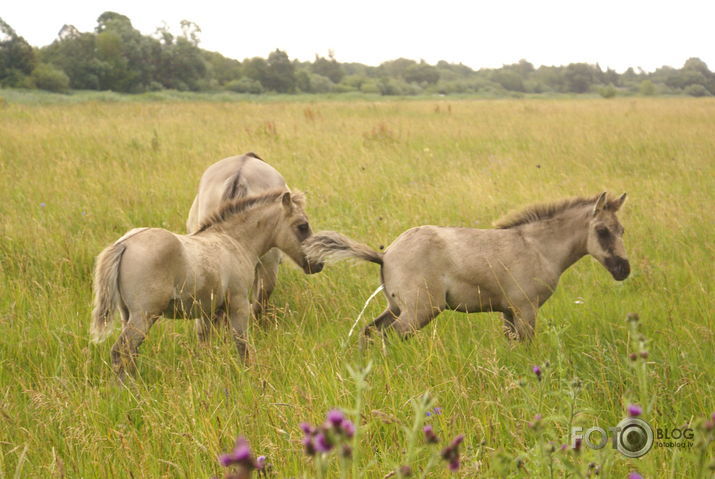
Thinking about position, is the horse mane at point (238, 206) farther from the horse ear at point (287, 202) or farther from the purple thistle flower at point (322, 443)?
the purple thistle flower at point (322, 443)

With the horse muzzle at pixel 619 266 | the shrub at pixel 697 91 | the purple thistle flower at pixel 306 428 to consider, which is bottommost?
the horse muzzle at pixel 619 266

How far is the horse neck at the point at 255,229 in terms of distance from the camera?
173 inches

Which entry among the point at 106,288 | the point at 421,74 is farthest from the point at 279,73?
the point at 106,288

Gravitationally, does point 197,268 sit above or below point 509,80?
below

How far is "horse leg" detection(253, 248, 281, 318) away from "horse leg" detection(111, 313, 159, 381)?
148 centimetres

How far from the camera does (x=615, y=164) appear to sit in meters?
9.16

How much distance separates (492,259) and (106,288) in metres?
2.27

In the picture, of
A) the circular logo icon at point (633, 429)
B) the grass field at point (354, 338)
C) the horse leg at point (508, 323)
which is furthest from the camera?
the horse leg at point (508, 323)

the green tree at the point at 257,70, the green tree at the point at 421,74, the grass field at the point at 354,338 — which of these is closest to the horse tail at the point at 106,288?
the grass field at the point at 354,338

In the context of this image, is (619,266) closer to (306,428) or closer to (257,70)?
(306,428)

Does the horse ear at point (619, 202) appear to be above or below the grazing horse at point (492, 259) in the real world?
above

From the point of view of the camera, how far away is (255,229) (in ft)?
14.6

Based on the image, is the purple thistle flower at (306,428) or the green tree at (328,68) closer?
the purple thistle flower at (306,428)

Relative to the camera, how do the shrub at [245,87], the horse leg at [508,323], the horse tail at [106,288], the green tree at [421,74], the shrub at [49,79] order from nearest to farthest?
the horse tail at [106,288] → the horse leg at [508,323] → the shrub at [49,79] → the shrub at [245,87] → the green tree at [421,74]
